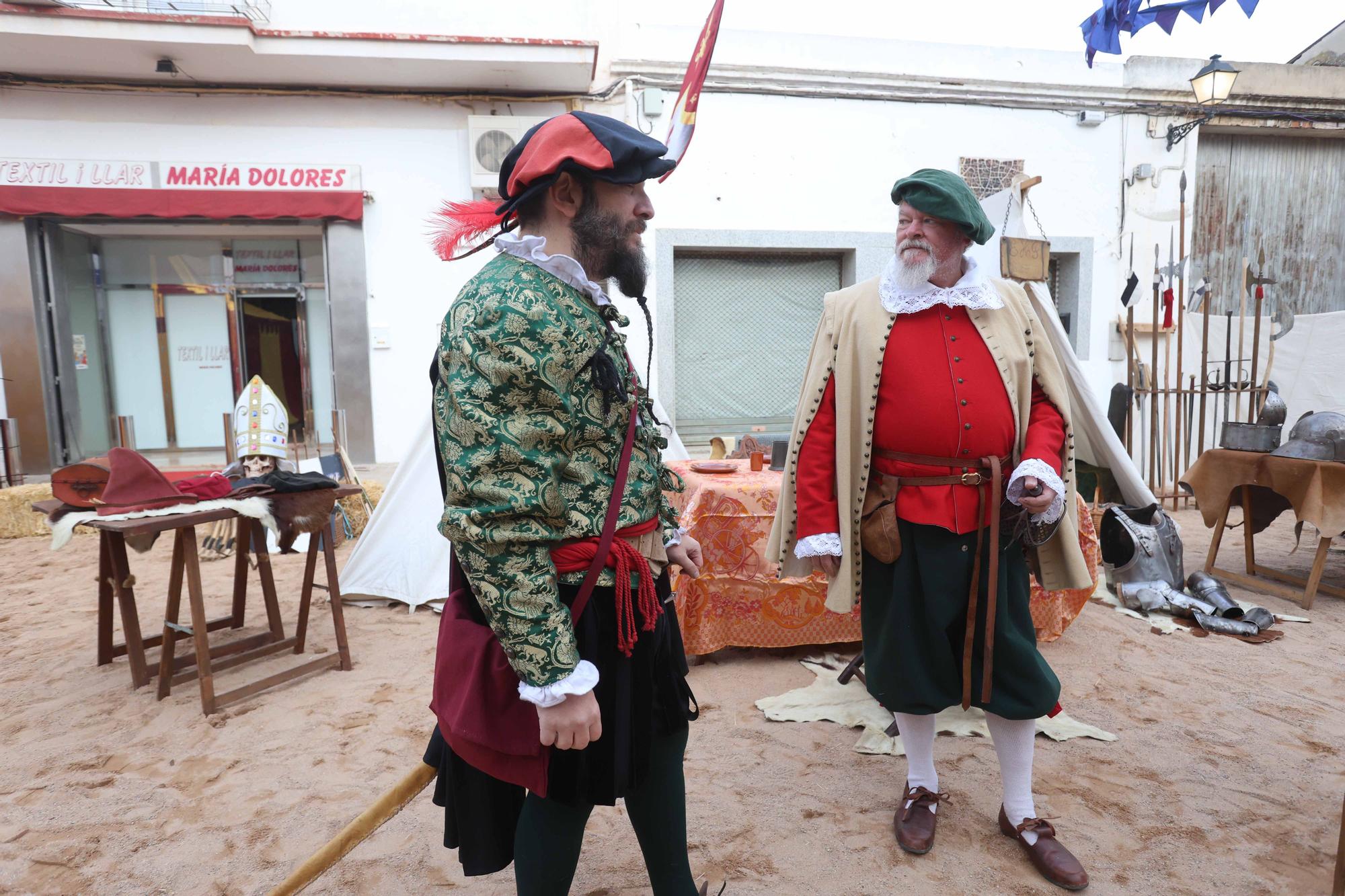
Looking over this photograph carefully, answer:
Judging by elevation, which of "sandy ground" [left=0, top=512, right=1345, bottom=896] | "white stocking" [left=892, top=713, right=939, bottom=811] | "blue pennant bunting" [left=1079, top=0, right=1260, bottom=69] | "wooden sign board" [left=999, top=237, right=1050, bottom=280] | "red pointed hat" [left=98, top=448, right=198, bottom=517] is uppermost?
"blue pennant bunting" [left=1079, top=0, right=1260, bottom=69]

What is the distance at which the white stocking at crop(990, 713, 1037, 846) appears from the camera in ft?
6.53

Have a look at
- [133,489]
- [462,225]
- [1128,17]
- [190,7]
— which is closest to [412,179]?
[190,7]

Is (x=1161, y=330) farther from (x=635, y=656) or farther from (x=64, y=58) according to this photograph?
(x=64, y=58)

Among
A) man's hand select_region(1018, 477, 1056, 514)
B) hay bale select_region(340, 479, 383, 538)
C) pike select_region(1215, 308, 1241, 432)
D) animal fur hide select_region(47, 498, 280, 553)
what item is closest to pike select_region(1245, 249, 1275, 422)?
pike select_region(1215, 308, 1241, 432)

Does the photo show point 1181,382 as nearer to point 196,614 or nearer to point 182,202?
point 196,614

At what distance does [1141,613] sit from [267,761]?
163 inches

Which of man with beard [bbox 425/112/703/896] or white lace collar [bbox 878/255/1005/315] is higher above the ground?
white lace collar [bbox 878/255/1005/315]

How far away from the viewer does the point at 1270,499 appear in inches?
174

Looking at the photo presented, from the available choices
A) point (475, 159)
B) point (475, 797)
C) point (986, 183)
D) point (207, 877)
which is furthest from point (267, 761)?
point (986, 183)

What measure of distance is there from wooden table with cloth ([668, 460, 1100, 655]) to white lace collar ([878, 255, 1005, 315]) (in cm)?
137

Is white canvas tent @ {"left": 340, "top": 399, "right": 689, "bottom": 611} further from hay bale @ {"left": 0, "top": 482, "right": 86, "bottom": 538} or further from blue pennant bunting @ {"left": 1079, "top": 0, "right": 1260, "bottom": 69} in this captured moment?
blue pennant bunting @ {"left": 1079, "top": 0, "right": 1260, "bottom": 69}

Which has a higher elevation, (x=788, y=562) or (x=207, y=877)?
(x=788, y=562)

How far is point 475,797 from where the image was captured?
1328mm

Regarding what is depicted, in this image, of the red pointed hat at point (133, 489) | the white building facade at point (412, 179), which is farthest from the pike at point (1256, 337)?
the red pointed hat at point (133, 489)
